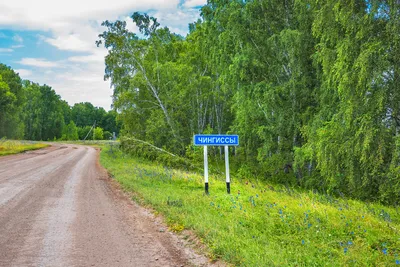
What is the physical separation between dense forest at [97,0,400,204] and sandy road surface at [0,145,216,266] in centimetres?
815

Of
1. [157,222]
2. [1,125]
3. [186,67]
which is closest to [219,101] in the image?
[186,67]

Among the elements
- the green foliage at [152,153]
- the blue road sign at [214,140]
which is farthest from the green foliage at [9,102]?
the blue road sign at [214,140]

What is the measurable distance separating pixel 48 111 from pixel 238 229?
96608mm

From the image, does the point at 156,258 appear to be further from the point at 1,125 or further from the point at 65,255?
the point at 1,125

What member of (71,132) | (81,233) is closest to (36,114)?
(71,132)

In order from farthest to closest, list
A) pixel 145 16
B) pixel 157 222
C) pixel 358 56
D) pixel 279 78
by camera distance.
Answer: pixel 145 16, pixel 279 78, pixel 358 56, pixel 157 222

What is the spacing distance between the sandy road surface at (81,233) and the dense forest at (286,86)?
8147mm

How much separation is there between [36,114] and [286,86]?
289 feet

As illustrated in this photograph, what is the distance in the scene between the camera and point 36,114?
8969cm

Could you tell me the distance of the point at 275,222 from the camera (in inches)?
226

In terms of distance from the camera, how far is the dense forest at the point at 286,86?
11.1m

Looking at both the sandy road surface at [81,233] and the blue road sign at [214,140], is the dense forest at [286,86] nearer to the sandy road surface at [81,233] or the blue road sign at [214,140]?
the blue road sign at [214,140]

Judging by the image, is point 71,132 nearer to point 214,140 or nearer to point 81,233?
point 214,140

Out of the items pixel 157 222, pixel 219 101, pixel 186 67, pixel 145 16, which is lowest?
pixel 157 222
